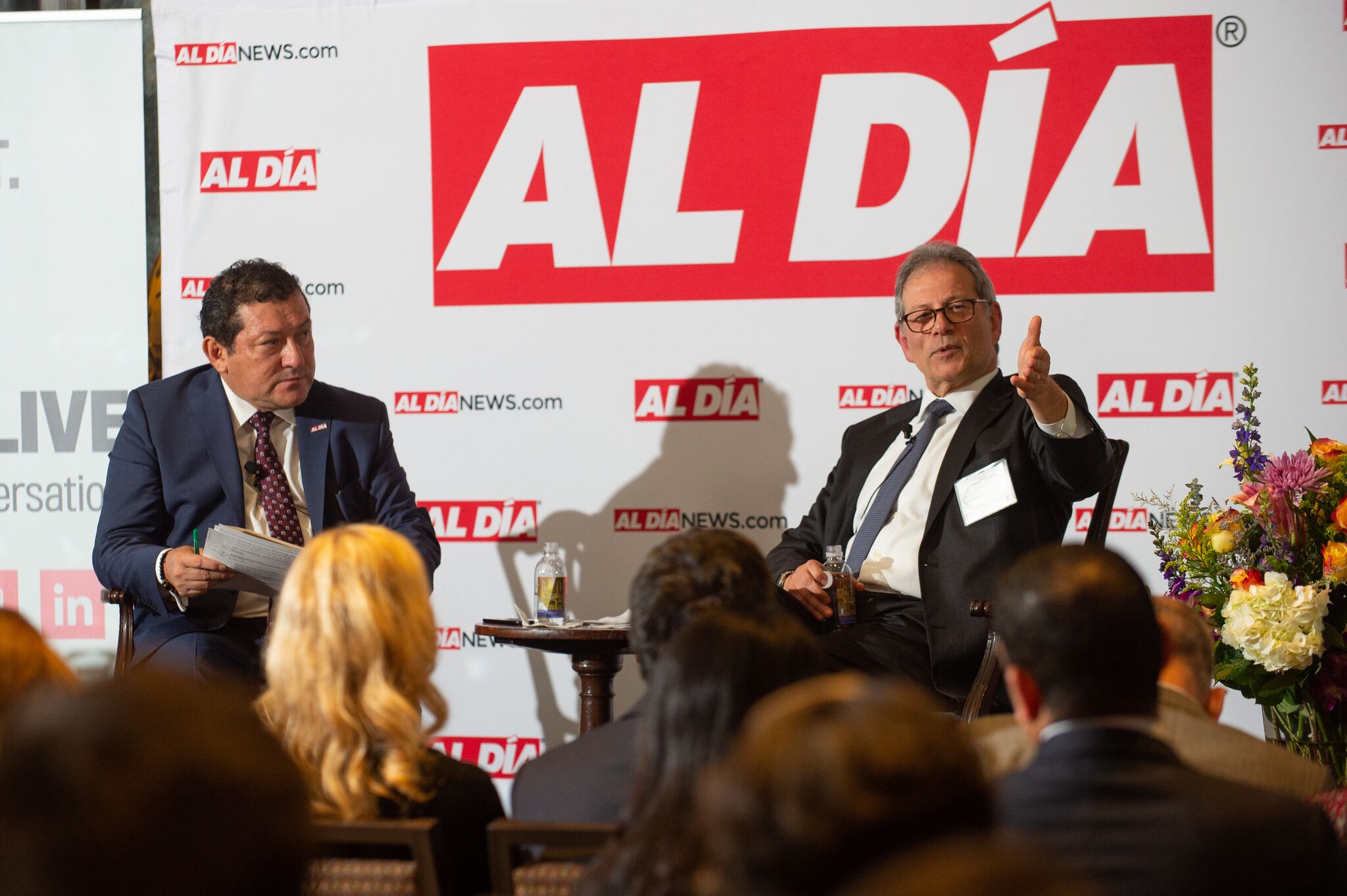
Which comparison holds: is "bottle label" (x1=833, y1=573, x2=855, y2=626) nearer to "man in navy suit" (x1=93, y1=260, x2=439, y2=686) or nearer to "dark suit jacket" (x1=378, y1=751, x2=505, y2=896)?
"man in navy suit" (x1=93, y1=260, x2=439, y2=686)

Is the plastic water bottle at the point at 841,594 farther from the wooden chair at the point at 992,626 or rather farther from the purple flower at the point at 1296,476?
the purple flower at the point at 1296,476

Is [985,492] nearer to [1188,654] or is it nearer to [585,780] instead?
[1188,654]

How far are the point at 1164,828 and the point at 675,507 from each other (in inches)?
125

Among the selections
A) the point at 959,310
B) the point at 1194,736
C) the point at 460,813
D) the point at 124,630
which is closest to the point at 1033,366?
the point at 959,310

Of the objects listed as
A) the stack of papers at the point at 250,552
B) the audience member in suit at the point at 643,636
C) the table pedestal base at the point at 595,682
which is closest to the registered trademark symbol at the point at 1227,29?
the table pedestal base at the point at 595,682

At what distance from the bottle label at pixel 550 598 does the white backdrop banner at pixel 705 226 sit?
2.17 ft

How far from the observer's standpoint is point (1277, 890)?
1.27m

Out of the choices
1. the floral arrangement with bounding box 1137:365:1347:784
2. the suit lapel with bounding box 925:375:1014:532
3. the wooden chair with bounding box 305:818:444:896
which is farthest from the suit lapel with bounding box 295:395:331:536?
the floral arrangement with bounding box 1137:365:1347:784

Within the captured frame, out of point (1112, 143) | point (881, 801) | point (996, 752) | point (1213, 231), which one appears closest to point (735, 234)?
point (1112, 143)

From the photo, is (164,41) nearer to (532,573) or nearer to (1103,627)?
(532,573)

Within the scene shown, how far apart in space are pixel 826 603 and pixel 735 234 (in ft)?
5.18

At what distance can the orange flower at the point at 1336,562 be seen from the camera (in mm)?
2744

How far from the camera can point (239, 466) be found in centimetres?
357

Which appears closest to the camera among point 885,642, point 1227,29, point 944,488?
point 885,642
